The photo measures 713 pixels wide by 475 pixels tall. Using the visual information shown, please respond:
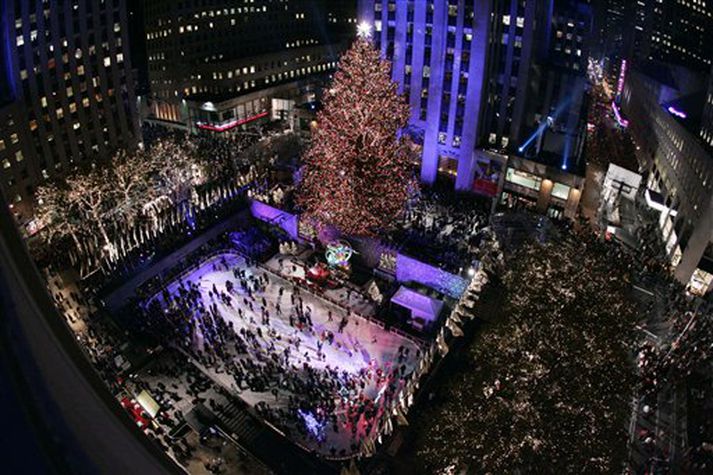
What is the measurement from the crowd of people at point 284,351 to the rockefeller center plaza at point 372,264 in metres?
0.15

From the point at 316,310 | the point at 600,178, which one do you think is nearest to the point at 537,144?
the point at 600,178

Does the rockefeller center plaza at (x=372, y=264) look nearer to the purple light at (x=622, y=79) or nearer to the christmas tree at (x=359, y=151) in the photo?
the christmas tree at (x=359, y=151)

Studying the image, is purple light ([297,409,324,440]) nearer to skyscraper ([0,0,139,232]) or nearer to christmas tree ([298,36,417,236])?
christmas tree ([298,36,417,236])

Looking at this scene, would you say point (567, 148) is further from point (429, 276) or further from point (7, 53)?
point (7, 53)

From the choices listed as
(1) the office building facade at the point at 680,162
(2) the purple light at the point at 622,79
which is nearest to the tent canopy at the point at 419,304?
(1) the office building facade at the point at 680,162

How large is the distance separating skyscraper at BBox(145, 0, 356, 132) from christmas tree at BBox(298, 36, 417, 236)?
33.1 meters

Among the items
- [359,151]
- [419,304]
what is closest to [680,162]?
[419,304]

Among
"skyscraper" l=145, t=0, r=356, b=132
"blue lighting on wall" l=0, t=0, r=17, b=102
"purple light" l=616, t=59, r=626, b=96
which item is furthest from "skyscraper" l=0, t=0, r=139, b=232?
"purple light" l=616, t=59, r=626, b=96

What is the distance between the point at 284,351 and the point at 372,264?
370 inches

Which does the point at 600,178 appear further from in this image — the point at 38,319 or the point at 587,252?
the point at 38,319

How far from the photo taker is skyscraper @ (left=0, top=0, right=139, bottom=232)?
3900 cm

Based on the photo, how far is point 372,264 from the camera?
109ft

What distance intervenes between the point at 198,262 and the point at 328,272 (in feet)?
28.8

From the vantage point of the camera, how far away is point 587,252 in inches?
723
